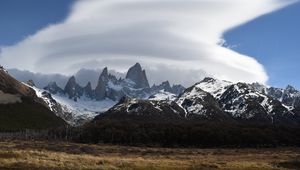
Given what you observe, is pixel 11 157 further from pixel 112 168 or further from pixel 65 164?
pixel 112 168

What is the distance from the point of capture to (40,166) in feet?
211

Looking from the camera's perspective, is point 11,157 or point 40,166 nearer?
point 40,166

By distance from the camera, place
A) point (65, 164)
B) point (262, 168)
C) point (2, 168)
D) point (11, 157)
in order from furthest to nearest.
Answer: point (262, 168), point (11, 157), point (65, 164), point (2, 168)

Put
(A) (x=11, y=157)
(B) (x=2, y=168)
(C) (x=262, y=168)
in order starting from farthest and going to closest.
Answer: (C) (x=262, y=168), (A) (x=11, y=157), (B) (x=2, y=168)

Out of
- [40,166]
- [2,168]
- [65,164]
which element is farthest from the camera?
[65,164]

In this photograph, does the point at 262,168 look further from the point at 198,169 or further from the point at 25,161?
the point at 25,161

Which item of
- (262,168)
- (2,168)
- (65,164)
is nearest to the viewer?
(2,168)

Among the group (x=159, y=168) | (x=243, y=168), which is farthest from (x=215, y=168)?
(x=159, y=168)

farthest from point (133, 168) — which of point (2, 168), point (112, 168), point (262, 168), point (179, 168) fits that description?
point (262, 168)

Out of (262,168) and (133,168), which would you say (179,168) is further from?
(262,168)

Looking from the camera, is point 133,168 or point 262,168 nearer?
point 133,168

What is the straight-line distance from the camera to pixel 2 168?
5906 centimetres

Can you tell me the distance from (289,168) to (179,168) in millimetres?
22293

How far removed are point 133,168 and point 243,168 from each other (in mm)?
19010
